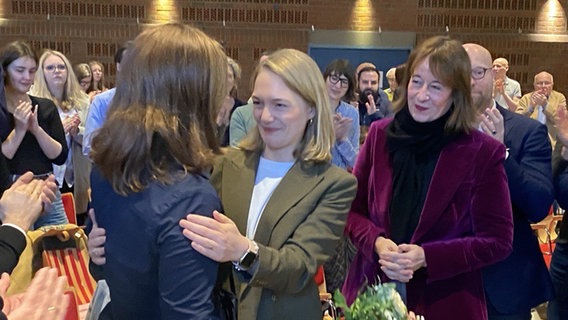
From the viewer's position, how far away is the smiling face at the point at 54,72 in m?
4.91

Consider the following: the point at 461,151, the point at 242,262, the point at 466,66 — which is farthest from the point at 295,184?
the point at 466,66

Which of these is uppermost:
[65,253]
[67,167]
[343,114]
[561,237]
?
[343,114]

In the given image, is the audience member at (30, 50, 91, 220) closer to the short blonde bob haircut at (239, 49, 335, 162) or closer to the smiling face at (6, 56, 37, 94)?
the smiling face at (6, 56, 37, 94)

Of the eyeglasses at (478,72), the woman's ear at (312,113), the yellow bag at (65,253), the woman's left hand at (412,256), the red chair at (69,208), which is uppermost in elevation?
the eyeglasses at (478,72)

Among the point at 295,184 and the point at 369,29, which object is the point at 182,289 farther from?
the point at 369,29

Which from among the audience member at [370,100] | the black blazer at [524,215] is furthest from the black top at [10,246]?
the audience member at [370,100]

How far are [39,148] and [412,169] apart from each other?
253 centimetres

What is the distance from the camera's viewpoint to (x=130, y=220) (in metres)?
1.51

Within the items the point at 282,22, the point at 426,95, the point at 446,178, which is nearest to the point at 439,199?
the point at 446,178

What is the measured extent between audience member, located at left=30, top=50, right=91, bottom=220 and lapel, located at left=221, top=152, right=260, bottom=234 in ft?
10.5

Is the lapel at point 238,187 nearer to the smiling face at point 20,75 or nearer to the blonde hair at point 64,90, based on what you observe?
the smiling face at point 20,75

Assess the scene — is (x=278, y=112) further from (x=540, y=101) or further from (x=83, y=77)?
(x=540, y=101)

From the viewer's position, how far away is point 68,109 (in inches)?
198

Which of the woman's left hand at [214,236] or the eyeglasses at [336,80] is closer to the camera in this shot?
the woman's left hand at [214,236]
